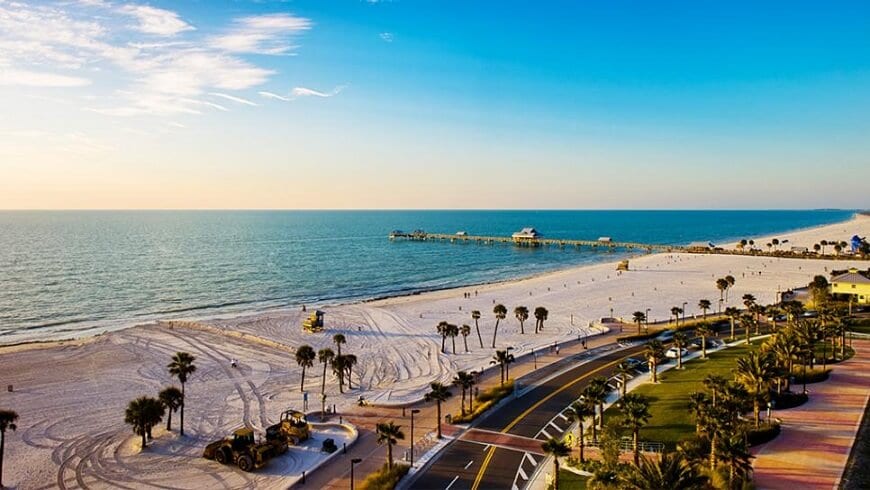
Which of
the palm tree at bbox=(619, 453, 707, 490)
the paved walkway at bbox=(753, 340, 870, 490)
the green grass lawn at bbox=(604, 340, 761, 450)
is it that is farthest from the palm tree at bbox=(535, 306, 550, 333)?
the palm tree at bbox=(619, 453, 707, 490)

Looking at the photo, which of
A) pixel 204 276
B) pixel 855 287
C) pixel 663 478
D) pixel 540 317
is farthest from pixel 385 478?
pixel 204 276

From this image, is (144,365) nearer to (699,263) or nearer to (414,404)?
(414,404)

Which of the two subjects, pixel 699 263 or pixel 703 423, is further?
pixel 699 263

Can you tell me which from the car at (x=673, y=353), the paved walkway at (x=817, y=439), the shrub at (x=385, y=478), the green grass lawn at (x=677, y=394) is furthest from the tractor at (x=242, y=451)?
the car at (x=673, y=353)

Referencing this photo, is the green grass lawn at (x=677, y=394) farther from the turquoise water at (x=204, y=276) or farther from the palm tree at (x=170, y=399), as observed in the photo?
the turquoise water at (x=204, y=276)

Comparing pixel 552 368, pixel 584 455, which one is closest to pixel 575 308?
pixel 552 368

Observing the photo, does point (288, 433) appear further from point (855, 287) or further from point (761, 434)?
point (855, 287)

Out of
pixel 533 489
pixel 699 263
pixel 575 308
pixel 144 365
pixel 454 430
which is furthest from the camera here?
pixel 699 263
